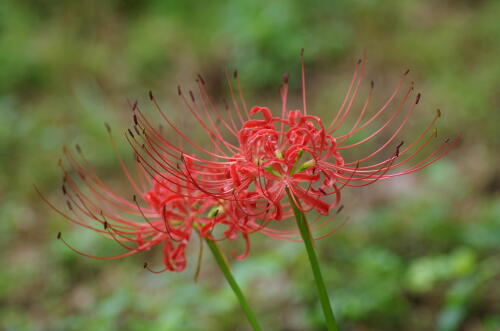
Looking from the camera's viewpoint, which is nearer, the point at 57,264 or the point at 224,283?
the point at 224,283

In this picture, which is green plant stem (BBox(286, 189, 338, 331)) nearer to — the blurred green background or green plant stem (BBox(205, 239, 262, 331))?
green plant stem (BBox(205, 239, 262, 331))

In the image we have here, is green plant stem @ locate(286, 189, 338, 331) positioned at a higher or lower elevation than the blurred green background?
lower

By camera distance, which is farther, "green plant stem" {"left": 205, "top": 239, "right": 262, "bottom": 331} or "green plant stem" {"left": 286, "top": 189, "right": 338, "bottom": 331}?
"green plant stem" {"left": 205, "top": 239, "right": 262, "bottom": 331}

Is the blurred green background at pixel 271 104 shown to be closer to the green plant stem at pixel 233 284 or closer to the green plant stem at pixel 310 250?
the green plant stem at pixel 233 284

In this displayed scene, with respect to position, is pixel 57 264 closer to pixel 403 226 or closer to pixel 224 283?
pixel 224 283

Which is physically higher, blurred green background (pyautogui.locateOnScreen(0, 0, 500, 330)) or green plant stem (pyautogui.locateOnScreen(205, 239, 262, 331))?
blurred green background (pyautogui.locateOnScreen(0, 0, 500, 330))

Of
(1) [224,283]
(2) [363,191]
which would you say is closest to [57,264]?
(1) [224,283]

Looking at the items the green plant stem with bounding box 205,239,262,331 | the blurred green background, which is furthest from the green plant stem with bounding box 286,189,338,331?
Result: the blurred green background

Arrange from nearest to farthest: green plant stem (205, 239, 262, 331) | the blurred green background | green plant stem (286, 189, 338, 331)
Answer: green plant stem (286, 189, 338, 331)
green plant stem (205, 239, 262, 331)
the blurred green background

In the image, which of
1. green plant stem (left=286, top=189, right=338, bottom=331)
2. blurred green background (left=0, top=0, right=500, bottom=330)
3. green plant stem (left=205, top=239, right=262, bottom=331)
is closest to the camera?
green plant stem (left=286, top=189, right=338, bottom=331)
